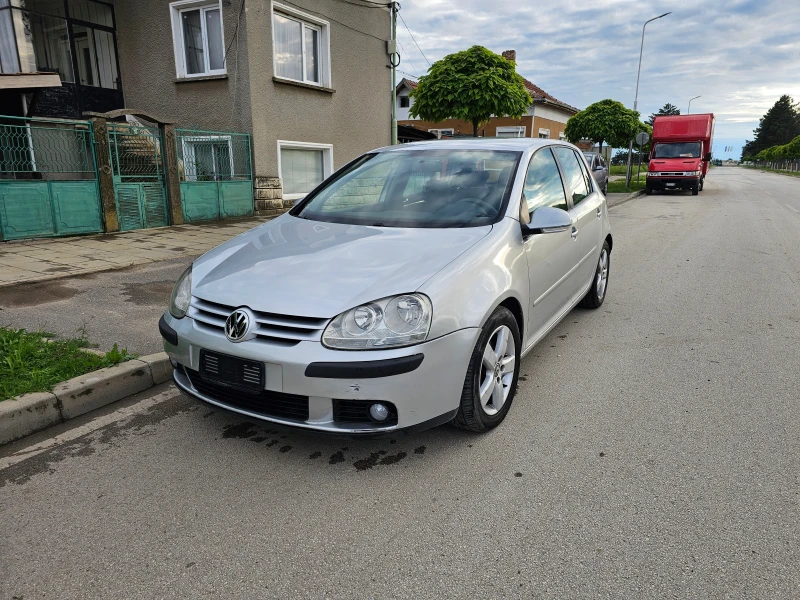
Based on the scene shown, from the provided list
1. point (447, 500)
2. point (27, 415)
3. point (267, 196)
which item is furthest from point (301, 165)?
point (447, 500)

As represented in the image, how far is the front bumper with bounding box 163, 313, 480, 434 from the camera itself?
2.53 m

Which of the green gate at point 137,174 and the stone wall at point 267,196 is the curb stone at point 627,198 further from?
the green gate at point 137,174

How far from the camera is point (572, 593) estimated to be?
201 centimetres

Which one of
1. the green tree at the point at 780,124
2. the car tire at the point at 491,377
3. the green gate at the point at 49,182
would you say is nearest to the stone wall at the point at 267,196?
the green gate at the point at 49,182

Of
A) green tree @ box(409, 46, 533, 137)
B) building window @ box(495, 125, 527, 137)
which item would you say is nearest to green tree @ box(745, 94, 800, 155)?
building window @ box(495, 125, 527, 137)

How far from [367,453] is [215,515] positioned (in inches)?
32.0

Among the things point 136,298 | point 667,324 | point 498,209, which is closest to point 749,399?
point 667,324

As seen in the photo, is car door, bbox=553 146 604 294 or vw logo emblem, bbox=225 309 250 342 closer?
vw logo emblem, bbox=225 309 250 342

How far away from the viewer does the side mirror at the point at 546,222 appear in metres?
3.43

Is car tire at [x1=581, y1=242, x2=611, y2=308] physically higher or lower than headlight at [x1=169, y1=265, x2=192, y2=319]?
lower

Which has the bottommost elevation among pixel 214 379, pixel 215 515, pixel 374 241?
pixel 215 515

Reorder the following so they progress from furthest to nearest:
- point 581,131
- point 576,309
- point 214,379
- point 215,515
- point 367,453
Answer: point 581,131 → point 576,309 → point 367,453 → point 214,379 → point 215,515

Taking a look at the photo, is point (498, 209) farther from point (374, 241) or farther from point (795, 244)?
point (795, 244)

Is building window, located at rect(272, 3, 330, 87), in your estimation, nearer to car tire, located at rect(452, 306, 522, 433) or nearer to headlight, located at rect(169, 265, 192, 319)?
headlight, located at rect(169, 265, 192, 319)
